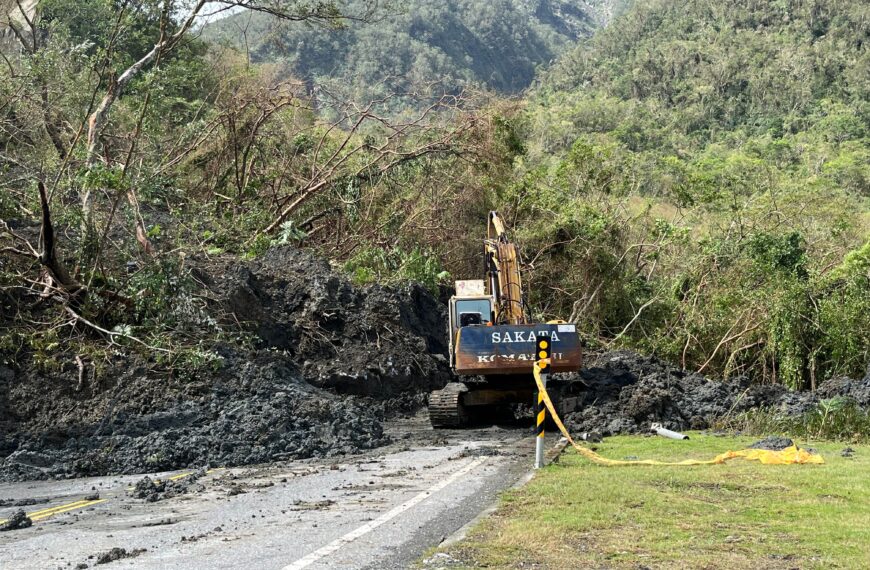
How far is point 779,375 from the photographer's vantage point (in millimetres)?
24359

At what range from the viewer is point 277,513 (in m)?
9.77

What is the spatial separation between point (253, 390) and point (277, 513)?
811cm

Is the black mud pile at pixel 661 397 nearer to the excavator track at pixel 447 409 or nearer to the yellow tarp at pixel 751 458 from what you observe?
the excavator track at pixel 447 409

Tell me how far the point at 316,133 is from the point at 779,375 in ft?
52.2

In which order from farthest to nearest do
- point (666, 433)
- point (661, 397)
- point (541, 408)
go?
point (661, 397)
point (666, 433)
point (541, 408)

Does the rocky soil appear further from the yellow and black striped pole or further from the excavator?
the yellow and black striped pole

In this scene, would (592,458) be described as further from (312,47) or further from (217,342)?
(312,47)

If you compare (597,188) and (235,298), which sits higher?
(597,188)

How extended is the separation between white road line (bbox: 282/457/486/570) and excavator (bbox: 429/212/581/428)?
20.5 ft

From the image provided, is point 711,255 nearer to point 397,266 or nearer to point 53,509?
point 397,266

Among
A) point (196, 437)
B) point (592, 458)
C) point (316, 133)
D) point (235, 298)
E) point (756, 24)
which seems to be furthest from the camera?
point (756, 24)

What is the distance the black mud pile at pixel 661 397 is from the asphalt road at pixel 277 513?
387 centimetres

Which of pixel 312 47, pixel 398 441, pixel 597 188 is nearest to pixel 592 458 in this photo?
pixel 398 441

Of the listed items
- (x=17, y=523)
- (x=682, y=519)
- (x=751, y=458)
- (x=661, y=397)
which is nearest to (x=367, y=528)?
(x=682, y=519)
